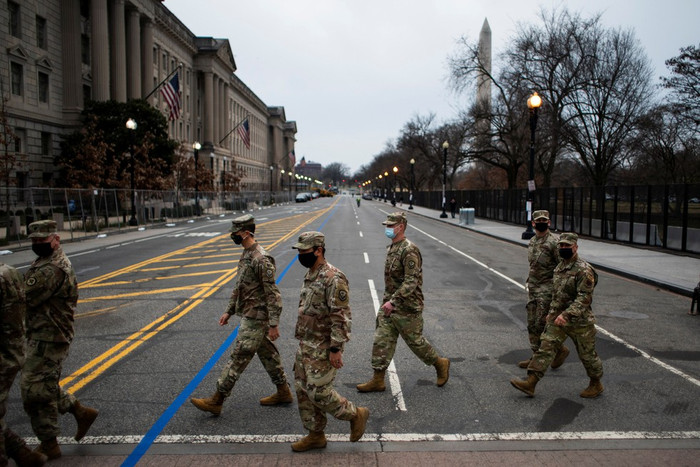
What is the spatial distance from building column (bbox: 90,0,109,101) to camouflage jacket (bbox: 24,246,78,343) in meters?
47.0

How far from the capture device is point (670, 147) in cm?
4312

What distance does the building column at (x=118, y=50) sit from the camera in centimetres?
4934

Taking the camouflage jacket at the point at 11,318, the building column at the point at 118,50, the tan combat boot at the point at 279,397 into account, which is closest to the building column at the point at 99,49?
the building column at the point at 118,50

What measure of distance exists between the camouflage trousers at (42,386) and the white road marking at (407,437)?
47cm

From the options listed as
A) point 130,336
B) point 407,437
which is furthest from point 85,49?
point 407,437

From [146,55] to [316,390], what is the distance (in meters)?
63.0

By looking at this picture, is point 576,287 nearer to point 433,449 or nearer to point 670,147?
point 433,449

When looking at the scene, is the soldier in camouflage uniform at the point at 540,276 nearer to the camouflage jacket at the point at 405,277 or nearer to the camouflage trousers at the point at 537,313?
the camouflage trousers at the point at 537,313

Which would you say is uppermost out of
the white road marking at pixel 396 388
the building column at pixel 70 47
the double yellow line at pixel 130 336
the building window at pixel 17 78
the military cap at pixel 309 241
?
the building column at pixel 70 47

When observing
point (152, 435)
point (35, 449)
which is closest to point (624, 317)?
point (152, 435)

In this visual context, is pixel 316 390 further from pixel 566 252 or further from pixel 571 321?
pixel 566 252

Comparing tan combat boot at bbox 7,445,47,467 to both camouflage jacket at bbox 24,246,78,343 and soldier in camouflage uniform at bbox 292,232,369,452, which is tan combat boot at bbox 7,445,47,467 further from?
soldier in camouflage uniform at bbox 292,232,369,452

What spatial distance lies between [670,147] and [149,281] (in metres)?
44.0

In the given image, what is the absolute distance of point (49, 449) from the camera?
14.6 feet
